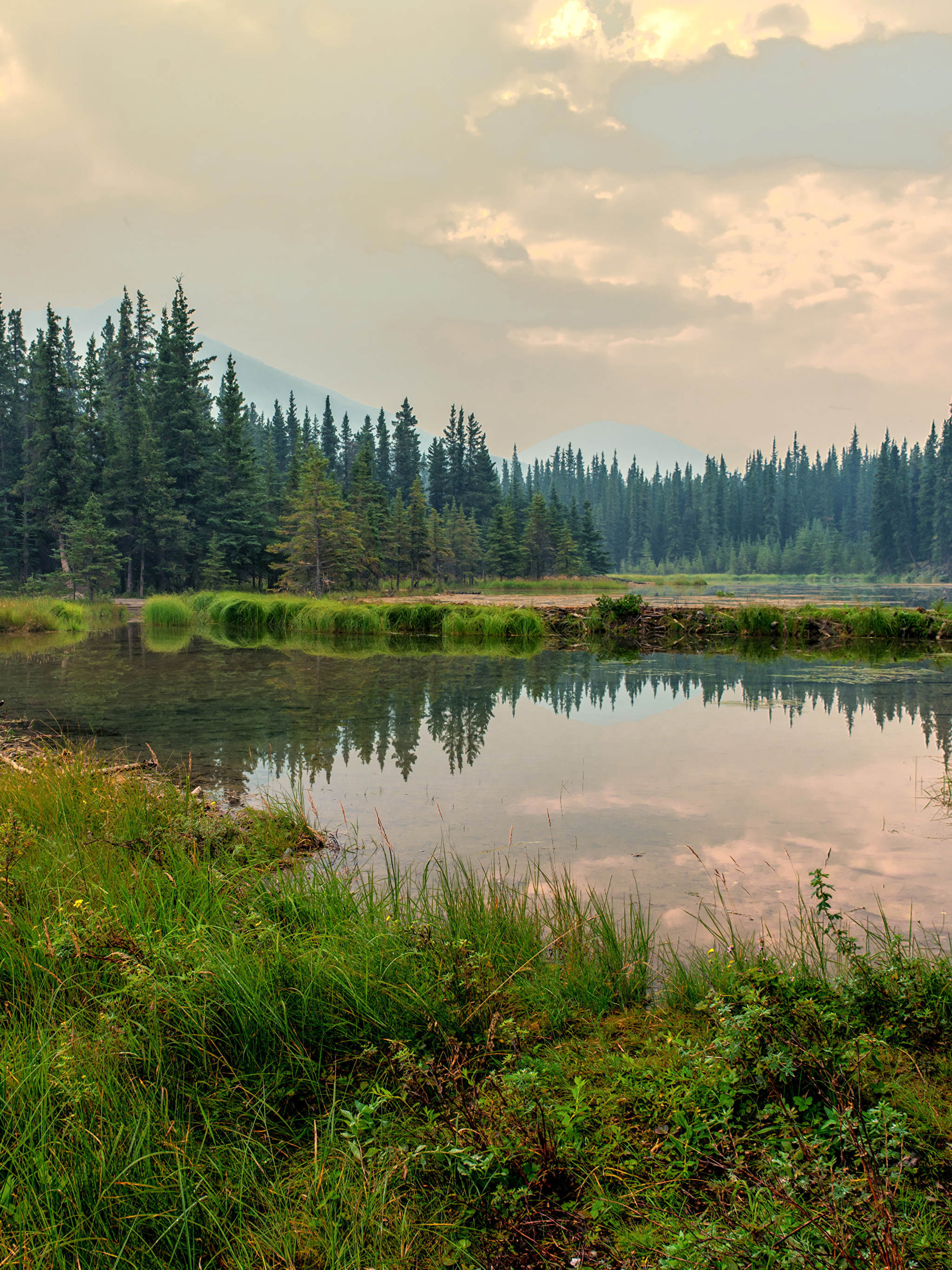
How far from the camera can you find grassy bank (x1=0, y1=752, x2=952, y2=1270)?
82.7 inches

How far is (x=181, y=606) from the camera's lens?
99.5 feet

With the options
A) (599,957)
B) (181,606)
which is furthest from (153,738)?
(181,606)

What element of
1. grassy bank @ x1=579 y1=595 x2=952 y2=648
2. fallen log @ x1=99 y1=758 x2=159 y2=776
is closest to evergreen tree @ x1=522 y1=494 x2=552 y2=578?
grassy bank @ x1=579 y1=595 x2=952 y2=648

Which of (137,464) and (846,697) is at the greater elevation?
(137,464)

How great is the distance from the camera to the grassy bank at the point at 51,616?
1025 inches

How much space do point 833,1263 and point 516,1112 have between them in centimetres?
106

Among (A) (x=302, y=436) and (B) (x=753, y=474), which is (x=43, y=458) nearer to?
(A) (x=302, y=436)

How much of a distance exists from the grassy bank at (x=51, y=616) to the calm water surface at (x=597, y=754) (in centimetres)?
912

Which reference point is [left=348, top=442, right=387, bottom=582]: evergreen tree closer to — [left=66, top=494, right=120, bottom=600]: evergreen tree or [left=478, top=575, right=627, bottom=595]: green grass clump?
[left=478, top=575, right=627, bottom=595]: green grass clump

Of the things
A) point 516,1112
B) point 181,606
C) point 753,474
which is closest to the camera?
point 516,1112

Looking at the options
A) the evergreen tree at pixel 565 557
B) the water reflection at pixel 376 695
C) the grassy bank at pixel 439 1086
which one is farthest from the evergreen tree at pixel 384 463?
the grassy bank at pixel 439 1086

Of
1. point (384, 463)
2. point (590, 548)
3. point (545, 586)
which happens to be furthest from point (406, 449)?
point (545, 586)

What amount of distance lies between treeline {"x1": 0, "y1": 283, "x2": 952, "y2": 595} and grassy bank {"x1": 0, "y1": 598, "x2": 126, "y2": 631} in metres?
7.03

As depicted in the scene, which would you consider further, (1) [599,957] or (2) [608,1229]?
(1) [599,957]
